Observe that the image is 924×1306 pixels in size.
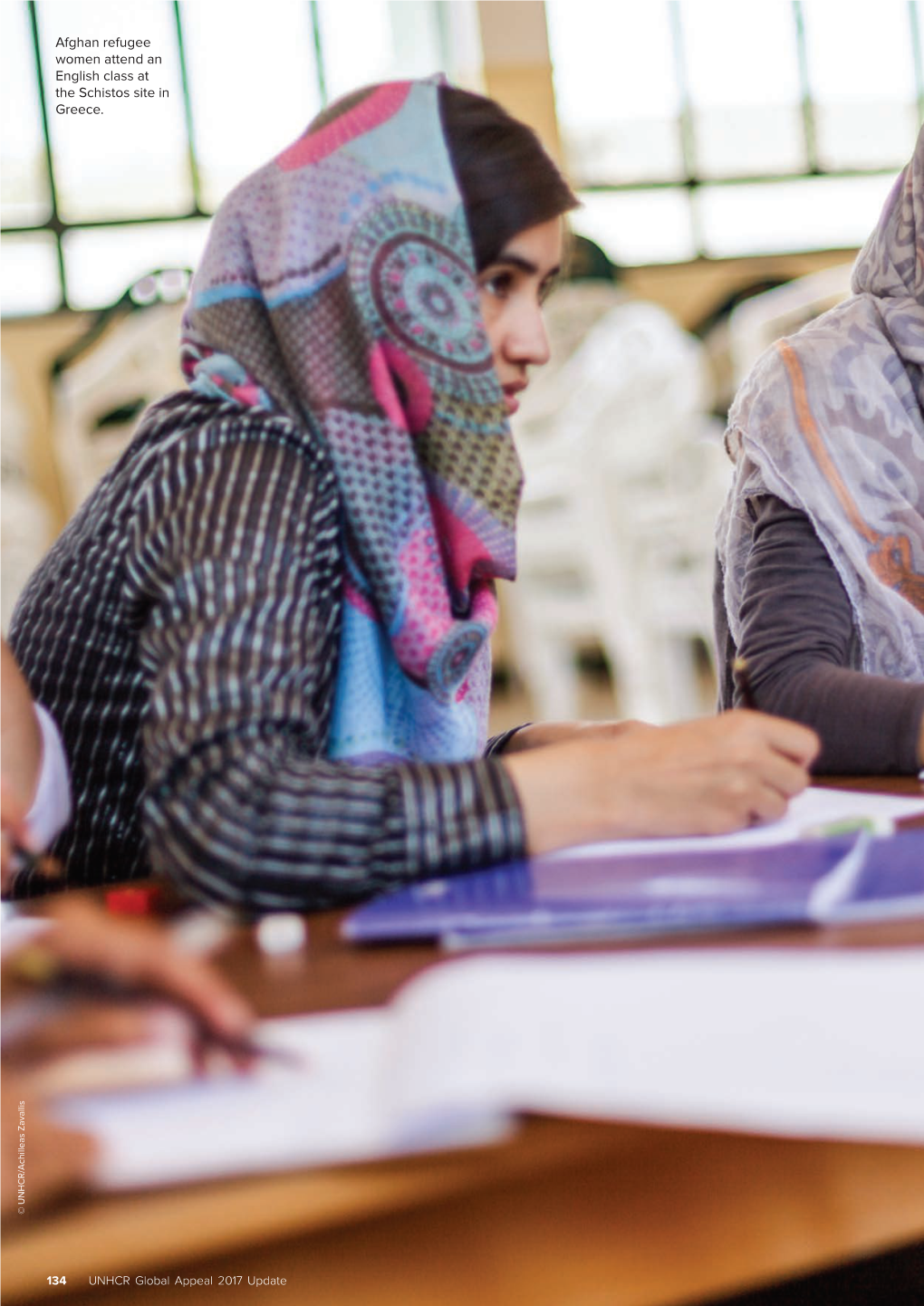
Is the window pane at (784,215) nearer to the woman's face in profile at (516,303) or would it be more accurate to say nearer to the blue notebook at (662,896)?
the woman's face in profile at (516,303)

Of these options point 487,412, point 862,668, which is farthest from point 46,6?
point 862,668

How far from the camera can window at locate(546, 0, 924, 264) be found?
5117mm

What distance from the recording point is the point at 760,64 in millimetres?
5254

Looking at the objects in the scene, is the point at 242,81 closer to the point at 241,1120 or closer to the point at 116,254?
the point at 116,254

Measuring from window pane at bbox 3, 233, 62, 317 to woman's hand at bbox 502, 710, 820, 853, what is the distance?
4308 millimetres

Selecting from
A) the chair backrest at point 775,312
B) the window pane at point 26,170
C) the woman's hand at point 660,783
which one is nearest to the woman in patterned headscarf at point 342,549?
the woman's hand at point 660,783

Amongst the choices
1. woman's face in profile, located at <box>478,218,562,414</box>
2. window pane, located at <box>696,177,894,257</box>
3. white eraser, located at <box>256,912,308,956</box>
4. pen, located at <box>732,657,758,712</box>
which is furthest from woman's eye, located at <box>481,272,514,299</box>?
window pane, located at <box>696,177,894,257</box>

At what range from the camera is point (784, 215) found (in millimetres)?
5328

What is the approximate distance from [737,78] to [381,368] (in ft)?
16.4

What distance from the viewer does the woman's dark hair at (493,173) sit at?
911 mm

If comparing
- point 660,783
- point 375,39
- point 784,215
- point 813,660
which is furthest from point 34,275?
point 660,783

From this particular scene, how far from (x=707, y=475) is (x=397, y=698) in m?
3.16

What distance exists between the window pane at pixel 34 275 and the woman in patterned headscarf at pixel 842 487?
12.6 feet

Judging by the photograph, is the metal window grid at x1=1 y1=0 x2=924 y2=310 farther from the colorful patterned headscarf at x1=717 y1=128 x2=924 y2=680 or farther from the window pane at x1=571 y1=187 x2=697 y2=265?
the colorful patterned headscarf at x1=717 y1=128 x2=924 y2=680
